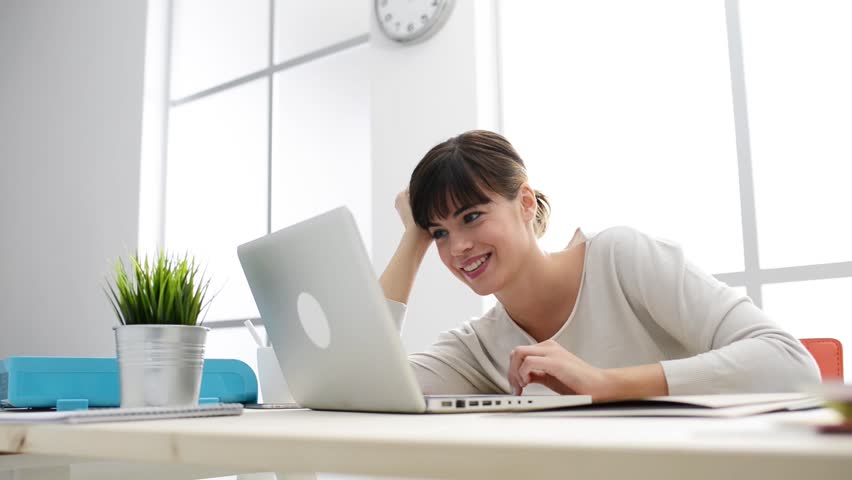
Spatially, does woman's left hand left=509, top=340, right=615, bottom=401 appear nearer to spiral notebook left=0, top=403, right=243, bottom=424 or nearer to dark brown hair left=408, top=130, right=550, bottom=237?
spiral notebook left=0, top=403, right=243, bottom=424

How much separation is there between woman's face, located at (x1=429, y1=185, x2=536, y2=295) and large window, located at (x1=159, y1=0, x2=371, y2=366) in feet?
6.24

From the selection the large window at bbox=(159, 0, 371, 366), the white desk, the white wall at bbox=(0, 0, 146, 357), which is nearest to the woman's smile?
the white desk

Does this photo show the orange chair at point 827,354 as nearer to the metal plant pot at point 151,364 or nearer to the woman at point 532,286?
the woman at point 532,286

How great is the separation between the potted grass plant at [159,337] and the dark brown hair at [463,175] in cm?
61

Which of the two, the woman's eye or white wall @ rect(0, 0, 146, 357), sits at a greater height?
white wall @ rect(0, 0, 146, 357)

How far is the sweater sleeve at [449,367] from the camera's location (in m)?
1.50

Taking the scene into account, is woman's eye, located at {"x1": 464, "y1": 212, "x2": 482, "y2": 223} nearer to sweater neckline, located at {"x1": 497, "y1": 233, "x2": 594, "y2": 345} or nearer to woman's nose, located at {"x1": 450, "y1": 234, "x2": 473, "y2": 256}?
woman's nose, located at {"x1": 450, "y1": 234, "x2": 473, "y2": 256}

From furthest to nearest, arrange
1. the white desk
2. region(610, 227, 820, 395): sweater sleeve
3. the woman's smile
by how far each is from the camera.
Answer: the woman's smile, region(610, 227, 820, 395): sweater sleeve, the white desk

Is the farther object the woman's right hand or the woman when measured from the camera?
the woman's right hand

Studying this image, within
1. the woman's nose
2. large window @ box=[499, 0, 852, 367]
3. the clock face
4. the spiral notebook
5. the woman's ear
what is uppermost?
the clock face

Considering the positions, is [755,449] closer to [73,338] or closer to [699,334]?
[699,334]

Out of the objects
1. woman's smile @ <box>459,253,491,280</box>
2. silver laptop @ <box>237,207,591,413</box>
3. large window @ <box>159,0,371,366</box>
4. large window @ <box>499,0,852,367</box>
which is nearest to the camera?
silver laptop @ <box>237,207,591,413</box>

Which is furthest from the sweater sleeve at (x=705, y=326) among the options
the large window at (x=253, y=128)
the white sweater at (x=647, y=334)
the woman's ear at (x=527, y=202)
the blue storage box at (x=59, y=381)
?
the large window at (x=253, y=128)

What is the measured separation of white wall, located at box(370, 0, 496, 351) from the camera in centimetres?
295
